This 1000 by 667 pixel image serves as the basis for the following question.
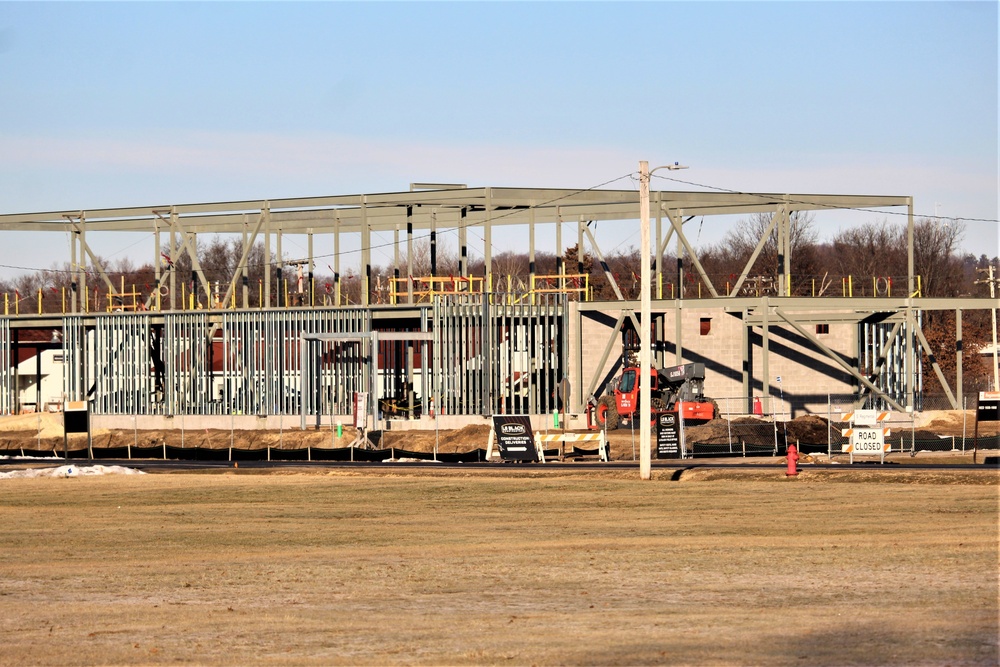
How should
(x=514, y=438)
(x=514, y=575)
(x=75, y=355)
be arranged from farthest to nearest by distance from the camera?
(x=75, y=355), (x=514, y=438), (x=514, y=575)

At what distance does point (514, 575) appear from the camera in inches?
742

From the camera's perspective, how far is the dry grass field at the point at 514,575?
13.5 m

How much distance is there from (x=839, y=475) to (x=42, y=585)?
21.3 m

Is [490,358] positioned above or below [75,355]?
below

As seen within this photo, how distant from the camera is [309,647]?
13617 mm

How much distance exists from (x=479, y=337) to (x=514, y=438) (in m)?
15.2

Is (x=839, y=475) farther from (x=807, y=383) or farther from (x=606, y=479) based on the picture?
(x=807, y=383)

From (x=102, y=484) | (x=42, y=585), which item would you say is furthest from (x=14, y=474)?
(x=42, y=585)

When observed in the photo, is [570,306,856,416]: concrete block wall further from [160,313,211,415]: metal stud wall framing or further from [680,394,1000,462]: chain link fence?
[160,313,211,415]: metal stud wall framing

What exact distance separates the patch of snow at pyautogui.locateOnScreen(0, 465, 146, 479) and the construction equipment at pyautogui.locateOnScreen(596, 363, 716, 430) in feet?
57.2

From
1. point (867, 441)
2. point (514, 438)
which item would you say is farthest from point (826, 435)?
point (514, 438)

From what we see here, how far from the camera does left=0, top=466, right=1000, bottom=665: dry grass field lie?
13469 millimetres

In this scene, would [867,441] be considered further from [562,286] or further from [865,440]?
[562,286]

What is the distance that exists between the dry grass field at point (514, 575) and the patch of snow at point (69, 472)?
5718mm
